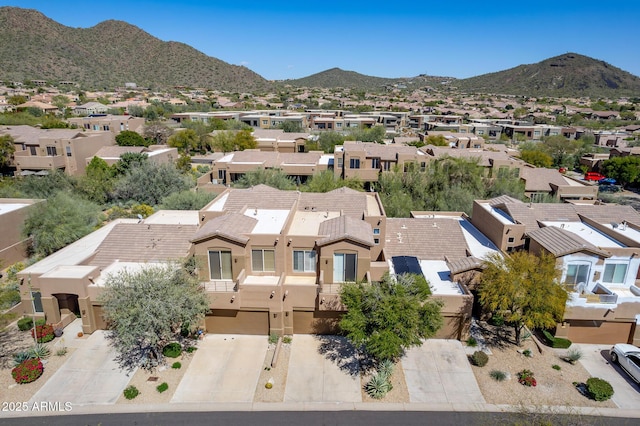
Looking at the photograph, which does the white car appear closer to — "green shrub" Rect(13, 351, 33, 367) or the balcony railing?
the balcony railing

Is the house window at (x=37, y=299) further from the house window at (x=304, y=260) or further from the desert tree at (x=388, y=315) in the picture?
the desert tree at (x=388, y=315)

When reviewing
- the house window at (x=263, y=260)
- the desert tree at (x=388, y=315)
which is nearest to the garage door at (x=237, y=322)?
the house window at (x=263, y=260)

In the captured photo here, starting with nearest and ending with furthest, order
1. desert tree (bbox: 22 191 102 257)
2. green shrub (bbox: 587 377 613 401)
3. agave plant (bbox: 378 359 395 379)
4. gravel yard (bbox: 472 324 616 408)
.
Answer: green shrub (bbox: 587 377 613 401) → gravel yard (bbox: 472 324 616 408) → agave plant (bbox: 378 359 395 379) → desert tree (bbox: 22 191 102 257)

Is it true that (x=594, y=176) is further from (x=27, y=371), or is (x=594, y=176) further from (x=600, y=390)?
(x=27, y=371)

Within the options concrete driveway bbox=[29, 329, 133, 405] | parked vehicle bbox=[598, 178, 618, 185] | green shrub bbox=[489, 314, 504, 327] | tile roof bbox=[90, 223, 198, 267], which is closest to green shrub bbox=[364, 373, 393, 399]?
green shrub bbox=[489, 314, 504, 327]

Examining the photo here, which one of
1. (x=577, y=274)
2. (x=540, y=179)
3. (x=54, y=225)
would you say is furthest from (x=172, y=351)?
(x=540, y=179)

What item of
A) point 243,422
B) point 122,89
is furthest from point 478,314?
point 122,89
